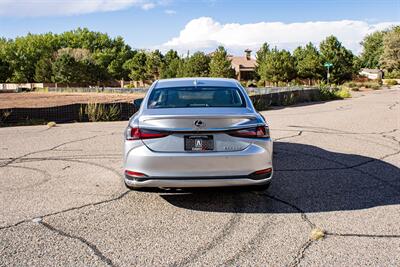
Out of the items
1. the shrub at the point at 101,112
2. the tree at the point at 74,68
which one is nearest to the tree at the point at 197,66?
the tree at the point at 74,68

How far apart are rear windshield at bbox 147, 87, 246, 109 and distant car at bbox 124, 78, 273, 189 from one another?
710 millimetres

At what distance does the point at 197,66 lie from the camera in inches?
2589

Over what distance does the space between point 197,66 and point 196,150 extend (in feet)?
205

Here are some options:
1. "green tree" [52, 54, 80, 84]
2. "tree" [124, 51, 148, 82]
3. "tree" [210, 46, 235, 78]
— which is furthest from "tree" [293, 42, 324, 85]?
"green tree" [52, 54, 80, 84]

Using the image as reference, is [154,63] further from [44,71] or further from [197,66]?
[44,71]

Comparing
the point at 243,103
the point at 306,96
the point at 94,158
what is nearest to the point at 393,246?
the point at 243,103

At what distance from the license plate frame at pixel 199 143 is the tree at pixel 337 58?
54792 millimetres

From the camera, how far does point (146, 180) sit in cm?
437

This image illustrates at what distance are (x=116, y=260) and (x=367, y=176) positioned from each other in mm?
4351

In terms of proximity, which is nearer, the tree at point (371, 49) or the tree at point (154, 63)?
the tree at point (154, 63)

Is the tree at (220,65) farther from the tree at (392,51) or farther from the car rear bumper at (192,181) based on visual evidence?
the car rear bumper at (192,181)

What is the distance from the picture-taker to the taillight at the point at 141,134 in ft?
14.2

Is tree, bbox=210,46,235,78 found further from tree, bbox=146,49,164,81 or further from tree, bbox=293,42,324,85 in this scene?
tree, bbox=146,49,164,81

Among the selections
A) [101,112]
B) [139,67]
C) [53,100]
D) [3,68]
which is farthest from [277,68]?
[3,68]
